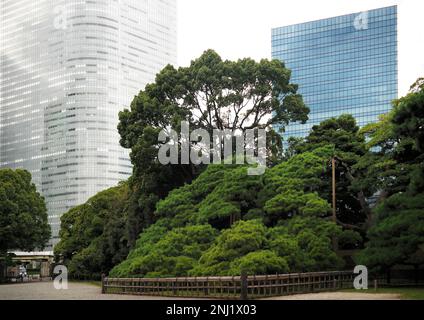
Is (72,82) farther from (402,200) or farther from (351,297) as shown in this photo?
(351,297)

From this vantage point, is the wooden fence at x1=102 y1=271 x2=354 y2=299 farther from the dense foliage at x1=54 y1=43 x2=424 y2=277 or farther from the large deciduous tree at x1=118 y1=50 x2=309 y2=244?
the large deciduous tree at x1=118 y1=50 x2=309 y2=244

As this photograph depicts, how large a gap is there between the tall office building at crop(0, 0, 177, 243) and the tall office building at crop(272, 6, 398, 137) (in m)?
39.0

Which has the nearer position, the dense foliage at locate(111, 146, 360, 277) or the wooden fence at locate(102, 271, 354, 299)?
the wooden fence at locate(102, 271, 354, 299)

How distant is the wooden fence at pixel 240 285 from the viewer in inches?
858

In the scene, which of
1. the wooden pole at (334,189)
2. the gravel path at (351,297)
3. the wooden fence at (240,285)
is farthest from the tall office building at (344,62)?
the gravel path at (351,297)

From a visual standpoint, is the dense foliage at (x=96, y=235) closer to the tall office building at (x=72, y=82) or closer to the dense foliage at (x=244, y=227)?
the dense foliage at (x=244, y=227)

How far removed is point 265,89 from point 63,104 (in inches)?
4056

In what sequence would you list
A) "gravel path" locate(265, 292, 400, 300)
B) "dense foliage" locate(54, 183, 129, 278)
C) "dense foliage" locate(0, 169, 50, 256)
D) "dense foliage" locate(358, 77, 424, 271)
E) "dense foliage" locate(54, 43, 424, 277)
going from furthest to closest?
"dense foliage" locate(0, 169, 50, 256), "dense foliage" locate(54, 183, 129, 278), "dense foliage" locate(54, 43, 424, 277), "dense foliage" locate(358, 77, 424, 271), "gravel path" locate(265, 292, 400, 300)

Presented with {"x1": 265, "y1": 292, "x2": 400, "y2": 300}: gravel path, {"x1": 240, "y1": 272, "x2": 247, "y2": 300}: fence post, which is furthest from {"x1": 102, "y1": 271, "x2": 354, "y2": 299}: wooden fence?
{"x1": 265, "y1": 292, "x2": 400, "y2": 300}: gravel path

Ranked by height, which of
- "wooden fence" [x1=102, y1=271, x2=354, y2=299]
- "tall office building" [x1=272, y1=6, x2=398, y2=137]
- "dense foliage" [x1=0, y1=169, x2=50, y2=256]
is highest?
"tall office building" [x1=272, y1=6, x2=398, y2=137]

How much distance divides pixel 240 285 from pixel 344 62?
94.3m

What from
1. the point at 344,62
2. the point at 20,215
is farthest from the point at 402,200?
the point at 344,62

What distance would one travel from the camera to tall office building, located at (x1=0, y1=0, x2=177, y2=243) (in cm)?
13388
